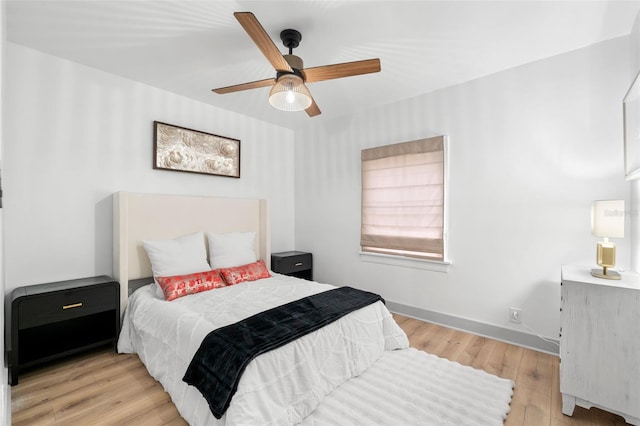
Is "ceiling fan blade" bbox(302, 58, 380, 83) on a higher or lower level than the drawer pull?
higher

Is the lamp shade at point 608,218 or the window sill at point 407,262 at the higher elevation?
the lamp shade at point 608,218

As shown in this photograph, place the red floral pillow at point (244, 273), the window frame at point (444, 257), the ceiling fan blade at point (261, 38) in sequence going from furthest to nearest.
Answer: the window frame at point (444, 257), the red floral pillow at point (244, 273), the ceiling fan blade at point (261, 38)

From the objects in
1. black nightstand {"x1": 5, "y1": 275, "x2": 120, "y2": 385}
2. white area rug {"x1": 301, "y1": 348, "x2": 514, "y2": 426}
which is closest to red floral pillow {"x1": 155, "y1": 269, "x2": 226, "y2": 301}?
black nightstand {"x1": 5, "y1": 275, "x2": 120, "y2": 385}

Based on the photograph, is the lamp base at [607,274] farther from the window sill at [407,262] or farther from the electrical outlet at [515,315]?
the window sill at [407,262]

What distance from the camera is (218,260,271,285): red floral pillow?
9.39 feet

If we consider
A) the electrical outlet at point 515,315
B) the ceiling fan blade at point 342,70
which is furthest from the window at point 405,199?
the ceiling fan blade at point 342,70

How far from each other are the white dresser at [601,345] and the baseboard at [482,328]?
2.74ft

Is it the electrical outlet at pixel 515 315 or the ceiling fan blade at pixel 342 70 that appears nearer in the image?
the ceiling fan blade at pixel 342 70

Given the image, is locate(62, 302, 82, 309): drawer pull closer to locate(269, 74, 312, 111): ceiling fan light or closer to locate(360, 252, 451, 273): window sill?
locate(269, 74, 312, 111): ceiling fan light

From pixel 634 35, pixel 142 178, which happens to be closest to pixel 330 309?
pixel 142 178

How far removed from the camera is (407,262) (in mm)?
3324

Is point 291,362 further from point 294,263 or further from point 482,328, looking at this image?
point 294,263

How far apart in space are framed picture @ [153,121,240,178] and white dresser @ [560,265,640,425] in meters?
3.35

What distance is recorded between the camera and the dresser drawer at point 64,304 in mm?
2074
